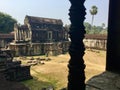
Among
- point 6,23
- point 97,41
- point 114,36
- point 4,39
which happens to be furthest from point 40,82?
point 6,23

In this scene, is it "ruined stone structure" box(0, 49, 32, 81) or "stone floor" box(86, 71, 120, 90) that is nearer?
"stone floor" box(86, 71, 120, 90)

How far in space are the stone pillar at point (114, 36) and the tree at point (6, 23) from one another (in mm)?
59344

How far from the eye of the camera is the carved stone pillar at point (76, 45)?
2031 millimetres

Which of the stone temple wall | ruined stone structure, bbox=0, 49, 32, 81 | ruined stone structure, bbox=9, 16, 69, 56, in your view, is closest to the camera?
ruined stone structure, bbox=0, 49, 32, 81

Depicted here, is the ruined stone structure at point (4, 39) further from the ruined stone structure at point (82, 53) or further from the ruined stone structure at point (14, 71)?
the ruined stone structure at point (82, 53)

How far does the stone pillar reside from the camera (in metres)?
3.83

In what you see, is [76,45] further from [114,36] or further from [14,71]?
[14,71]

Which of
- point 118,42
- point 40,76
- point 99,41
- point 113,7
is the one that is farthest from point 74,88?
point 99,41

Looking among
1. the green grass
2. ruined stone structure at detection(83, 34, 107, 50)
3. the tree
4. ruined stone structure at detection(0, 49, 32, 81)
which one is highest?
the tree

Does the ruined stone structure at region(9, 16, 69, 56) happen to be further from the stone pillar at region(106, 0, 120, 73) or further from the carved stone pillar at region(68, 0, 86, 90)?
the carved stone pillar at region(68, 0, 86, 90)

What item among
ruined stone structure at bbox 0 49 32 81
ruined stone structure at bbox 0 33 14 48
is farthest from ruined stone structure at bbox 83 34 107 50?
ruined stone structure at bbox 0 49 32 81

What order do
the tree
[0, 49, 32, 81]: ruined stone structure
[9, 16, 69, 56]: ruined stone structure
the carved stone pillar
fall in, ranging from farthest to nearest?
the tree < [9, 16, 69, 56]: ruined stone structure < [0, 49, 32, 81]: ruined stone structure < the carved stone pillar

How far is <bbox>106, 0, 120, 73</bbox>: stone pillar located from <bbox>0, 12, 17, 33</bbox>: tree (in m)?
59.3

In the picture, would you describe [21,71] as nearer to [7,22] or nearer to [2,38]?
[2,38]
